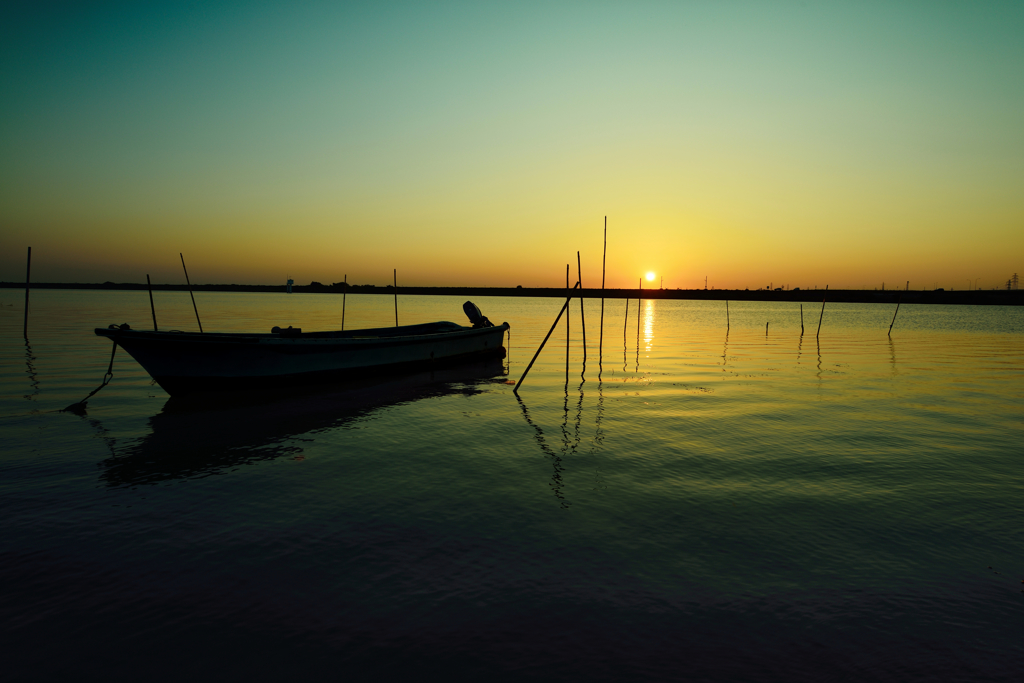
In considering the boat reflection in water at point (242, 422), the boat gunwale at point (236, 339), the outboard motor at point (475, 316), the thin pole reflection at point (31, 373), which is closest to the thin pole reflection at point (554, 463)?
the boat reflection in water at point (242, 422)

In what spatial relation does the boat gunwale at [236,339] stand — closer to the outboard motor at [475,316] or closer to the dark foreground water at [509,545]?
the dark foreground water at [509,545]

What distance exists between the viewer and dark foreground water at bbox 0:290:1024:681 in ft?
14.0

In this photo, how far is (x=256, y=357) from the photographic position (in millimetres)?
15070

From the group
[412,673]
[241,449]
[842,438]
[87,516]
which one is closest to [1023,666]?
[412,673]

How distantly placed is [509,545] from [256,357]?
38.0ft

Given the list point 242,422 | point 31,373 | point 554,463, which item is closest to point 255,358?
point 242,422

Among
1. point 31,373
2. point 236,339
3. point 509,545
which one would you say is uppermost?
point 236,339

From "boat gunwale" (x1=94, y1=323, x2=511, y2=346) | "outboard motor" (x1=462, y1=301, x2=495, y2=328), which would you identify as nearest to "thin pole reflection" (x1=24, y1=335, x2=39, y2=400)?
"boat gunwale" (x1=94, y1=323, x2=511, y2=346)

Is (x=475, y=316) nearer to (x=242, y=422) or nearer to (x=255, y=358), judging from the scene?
(x=255, y=358)

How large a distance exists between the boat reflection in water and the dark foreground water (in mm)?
112

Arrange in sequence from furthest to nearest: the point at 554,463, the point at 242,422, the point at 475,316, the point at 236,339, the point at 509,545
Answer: the point at 475,316 < the point at 236,339 < the point at 242,422 < the point at 554,463 < the point at 509,545

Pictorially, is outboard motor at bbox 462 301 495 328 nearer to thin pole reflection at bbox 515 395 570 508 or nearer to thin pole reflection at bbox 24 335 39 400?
thin pole reflection at bbox 515 395 570 508

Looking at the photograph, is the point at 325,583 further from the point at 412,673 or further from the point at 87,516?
the point at 87,516

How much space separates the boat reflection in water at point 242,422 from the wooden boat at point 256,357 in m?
0.47
